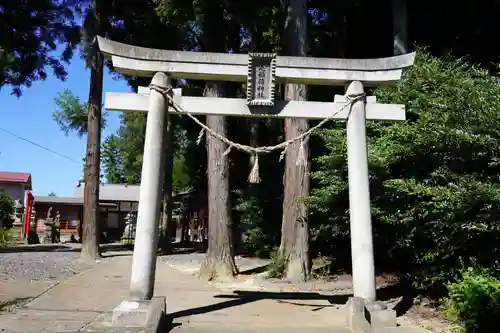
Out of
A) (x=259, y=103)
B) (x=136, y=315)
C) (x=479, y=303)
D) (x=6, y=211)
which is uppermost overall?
(x=259, y=103)

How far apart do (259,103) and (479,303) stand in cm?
400

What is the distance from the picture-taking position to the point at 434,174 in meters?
7.77

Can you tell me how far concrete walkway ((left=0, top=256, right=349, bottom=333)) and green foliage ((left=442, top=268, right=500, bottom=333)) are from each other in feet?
5.39

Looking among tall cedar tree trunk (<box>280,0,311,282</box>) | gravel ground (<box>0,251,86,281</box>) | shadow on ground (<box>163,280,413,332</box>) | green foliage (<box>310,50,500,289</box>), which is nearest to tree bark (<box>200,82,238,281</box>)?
tall cedar tree trunk (<box>280,0,311,282</box>)

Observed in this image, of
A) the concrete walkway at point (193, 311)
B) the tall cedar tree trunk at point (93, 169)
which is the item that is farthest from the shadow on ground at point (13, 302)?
the tall cedar tree trunk at point (93, 169)

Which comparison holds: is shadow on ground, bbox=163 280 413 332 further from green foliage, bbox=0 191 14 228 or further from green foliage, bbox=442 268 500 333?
green foliage, bbox=0 191 14 228

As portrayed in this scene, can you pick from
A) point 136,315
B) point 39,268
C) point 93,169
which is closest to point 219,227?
point 39,268

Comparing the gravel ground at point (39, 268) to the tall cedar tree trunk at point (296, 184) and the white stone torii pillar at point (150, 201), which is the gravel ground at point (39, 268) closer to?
the tall cedar tree trunk at point (296, 184)

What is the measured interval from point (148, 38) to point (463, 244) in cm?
1426

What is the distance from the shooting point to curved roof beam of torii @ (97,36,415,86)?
7078 mm

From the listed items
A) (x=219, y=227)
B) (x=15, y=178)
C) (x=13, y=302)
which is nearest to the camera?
(x=13, y=302)

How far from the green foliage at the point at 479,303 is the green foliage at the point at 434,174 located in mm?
771

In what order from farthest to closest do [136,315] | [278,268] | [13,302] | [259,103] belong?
1. [278,268]
2. [13,302]
3. [259,103]
4. [136,315]

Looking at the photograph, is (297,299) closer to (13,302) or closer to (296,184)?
(296,184)
